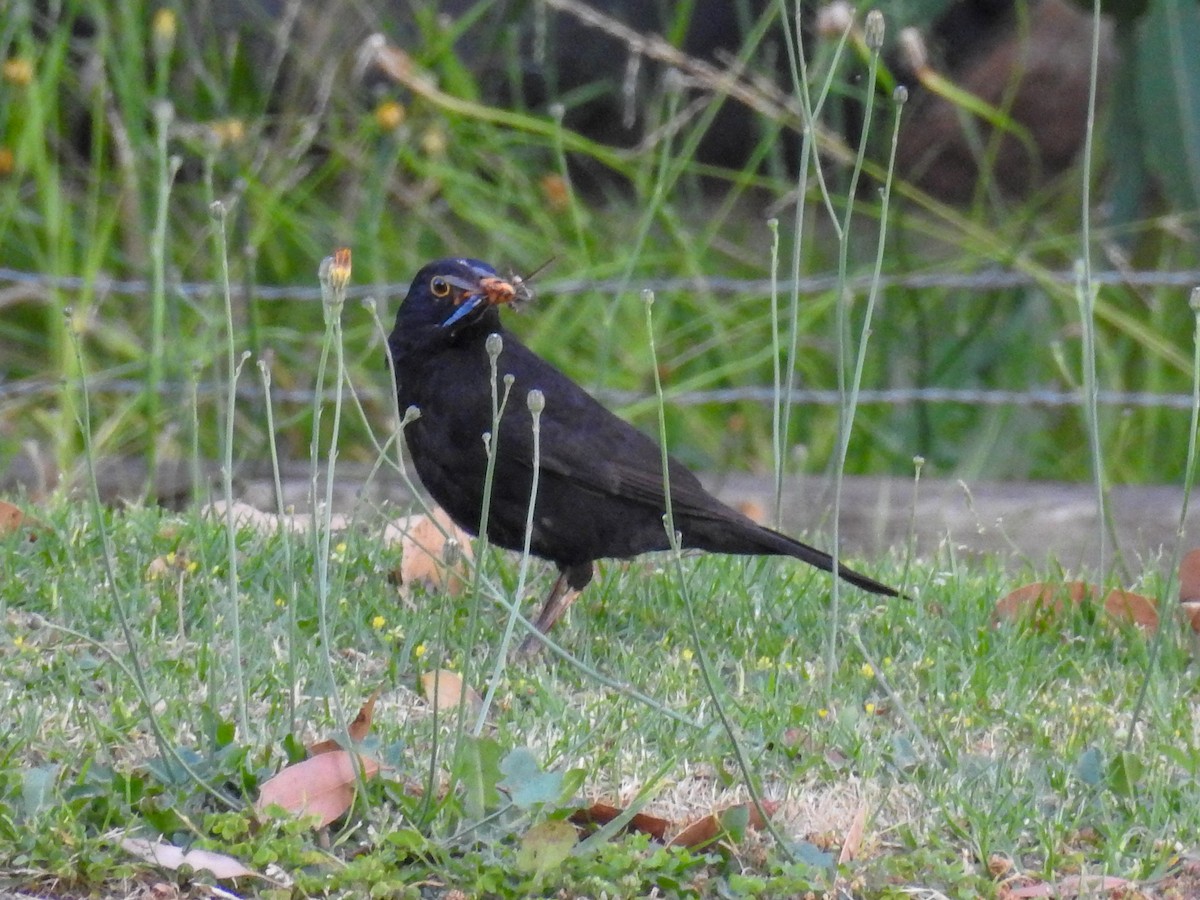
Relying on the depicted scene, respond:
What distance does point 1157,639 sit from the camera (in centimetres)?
275

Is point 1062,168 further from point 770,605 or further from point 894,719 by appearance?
point 894,719

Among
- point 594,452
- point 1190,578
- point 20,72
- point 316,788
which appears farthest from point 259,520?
point 20,72

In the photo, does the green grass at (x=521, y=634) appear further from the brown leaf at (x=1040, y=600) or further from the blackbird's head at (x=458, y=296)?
the blackbird's head at (x=458, y=296)

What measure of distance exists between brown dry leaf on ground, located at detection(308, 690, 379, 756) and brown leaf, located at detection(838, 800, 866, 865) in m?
0.74

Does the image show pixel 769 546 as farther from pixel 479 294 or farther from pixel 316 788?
pixel 316 788

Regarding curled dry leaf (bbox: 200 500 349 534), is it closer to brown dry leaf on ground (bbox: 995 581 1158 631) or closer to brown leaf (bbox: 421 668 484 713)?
brown leaf (bbox: 421 668 484 713)

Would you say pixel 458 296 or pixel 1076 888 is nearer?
pixel 1076 888

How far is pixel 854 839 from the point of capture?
8.77 ft

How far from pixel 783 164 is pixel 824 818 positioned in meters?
6.19

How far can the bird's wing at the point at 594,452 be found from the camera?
13.1ft

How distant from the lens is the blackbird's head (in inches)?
159

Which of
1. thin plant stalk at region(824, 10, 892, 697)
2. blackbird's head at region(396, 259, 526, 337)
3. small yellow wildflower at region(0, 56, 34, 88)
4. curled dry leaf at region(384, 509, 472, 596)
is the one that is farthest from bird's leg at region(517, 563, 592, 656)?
small yellow wildflower at region(0, 56, 34, 88)

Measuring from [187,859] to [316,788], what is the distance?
0.71 feet

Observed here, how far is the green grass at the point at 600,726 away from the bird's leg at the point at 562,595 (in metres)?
0.05
